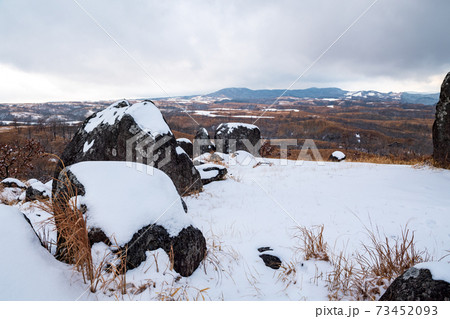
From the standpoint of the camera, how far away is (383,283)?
2.20 m

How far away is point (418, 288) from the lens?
1660 millimetres

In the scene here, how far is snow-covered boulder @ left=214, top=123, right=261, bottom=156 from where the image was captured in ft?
56.1

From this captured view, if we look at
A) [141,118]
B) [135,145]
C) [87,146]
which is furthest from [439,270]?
[87,146]

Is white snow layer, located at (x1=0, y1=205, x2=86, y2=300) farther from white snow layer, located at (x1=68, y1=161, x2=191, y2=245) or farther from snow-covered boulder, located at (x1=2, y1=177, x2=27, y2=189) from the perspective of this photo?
Result: snow-covered boulder, located at (x1=2, y1=177, x2=27, y2=189)

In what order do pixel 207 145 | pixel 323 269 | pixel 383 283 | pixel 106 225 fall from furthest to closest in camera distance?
pixel 207 145
pixel 323 269
pixel 106 225
pixel 383 283

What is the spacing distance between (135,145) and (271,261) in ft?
14.0

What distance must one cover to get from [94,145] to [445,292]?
6.53m

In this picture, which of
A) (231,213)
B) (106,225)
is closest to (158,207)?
Result: (106,225)

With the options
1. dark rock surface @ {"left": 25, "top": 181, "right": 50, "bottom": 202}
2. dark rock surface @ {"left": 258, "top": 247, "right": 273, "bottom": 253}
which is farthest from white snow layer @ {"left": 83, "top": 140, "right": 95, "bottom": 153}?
dark rock surface @ {"left": 258, "top": 247, "right": 273, "bottom": 253}

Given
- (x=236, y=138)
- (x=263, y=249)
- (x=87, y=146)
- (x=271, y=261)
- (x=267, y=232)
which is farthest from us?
(x=236, y=138)

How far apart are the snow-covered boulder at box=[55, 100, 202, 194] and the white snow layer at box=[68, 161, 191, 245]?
2631mm

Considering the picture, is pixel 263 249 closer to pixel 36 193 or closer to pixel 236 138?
pixel 36 193

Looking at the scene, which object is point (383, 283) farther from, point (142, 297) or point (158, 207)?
point (158, 207)

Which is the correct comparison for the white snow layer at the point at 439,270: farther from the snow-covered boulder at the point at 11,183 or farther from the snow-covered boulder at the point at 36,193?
the snow-covered boulder at the point at 11,183
